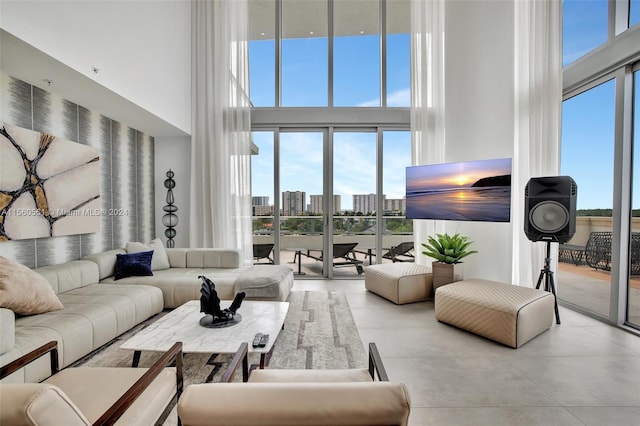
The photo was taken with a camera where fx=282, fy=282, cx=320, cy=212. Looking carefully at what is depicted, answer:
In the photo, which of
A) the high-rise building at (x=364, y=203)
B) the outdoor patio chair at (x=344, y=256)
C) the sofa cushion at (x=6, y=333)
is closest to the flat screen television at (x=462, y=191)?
the high-rise building at (x=364, y=203)

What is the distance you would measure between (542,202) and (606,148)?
2.91 ft

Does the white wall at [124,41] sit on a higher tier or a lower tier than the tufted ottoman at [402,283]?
higher

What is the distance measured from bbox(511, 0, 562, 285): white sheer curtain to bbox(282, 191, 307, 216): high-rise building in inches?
117

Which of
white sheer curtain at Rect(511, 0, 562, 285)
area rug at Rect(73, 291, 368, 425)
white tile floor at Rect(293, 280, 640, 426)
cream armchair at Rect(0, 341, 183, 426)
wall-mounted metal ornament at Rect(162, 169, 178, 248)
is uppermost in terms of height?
white sheer curtain at Rect(511, 0, 562, 285)

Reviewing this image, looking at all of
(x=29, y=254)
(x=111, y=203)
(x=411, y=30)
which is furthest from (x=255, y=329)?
(x=411, y=30)

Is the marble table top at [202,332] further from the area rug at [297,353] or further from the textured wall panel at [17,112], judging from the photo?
the textured wall panel at [17,112]

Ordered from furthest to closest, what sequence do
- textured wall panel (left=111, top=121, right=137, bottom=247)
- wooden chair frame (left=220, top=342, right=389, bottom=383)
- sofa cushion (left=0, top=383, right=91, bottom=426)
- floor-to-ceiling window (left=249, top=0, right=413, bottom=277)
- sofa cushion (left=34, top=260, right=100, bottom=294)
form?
floor-to-ceiling window (left=249, top=0, right=413, bottom=277), textured wall panel (left=111, top=121, right=137, bottom=247), sofa cushion (left=34, top=260, right=100, bottom=294), wooden chair frame (left=220, top=342, right=389, bottom=383), sofa cushion (left=0, top=383, right=91, bottom=426)

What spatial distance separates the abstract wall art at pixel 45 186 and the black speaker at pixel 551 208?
4.81 meters

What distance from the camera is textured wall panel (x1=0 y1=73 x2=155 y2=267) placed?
2.59m

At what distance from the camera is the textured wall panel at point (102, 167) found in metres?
2.59

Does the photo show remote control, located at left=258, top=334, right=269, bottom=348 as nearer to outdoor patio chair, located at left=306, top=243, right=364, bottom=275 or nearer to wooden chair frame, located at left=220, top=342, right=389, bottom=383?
wooden chair frame, located at left=220, top=342, right=389, bottom=383

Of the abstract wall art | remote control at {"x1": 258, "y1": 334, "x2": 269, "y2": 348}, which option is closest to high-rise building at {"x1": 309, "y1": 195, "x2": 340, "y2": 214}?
the abstract wall art

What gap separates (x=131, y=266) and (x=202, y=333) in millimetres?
1886

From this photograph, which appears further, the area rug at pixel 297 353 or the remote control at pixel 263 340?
the area rug at pixel 297 353
